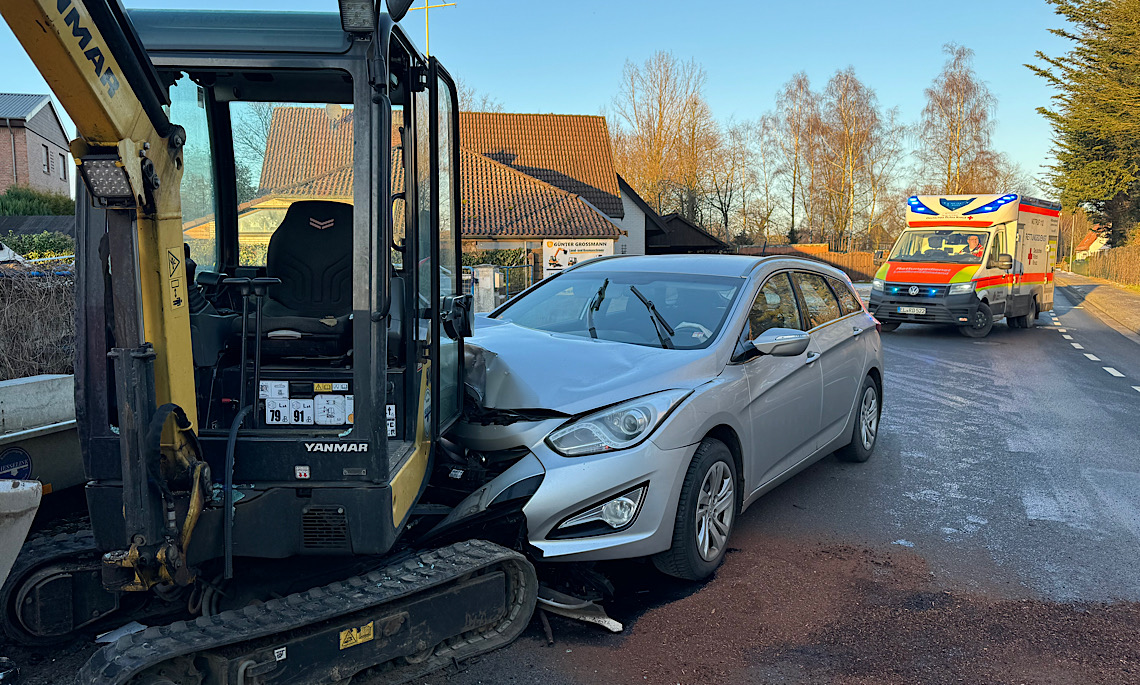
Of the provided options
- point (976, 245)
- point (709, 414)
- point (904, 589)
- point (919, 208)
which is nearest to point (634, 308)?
point (709, 414)

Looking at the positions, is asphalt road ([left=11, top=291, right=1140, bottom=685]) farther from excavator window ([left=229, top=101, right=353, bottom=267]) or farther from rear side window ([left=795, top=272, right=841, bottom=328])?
excavator window ([left=229, top=101, right=353, bottom=267])

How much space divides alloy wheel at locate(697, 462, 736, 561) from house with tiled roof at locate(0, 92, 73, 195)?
4687 centimetres

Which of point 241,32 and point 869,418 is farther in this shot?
point 869,418

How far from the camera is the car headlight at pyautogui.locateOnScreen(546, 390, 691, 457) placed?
4.14 m

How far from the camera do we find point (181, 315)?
296 centimetres

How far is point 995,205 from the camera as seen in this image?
718 inches

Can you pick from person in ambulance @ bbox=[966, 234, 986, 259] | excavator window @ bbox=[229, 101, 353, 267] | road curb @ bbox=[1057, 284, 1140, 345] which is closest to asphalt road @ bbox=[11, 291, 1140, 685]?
excavator window @ bbox=[229, 101, 353, 267]

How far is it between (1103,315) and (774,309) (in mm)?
24218

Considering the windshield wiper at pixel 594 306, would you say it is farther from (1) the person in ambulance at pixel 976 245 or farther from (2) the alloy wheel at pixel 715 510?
(1) the person in ambulance at pixel 976 245

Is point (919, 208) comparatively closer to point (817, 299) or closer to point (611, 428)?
point (817, 299)

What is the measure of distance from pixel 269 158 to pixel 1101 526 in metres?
5.51

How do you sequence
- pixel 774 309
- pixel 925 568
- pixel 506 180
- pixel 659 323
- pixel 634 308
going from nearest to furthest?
1. pixel 925 568
2. pixel 659 323
3. pixel 634 308
4. pixel 774 309
5. pixel 506 180

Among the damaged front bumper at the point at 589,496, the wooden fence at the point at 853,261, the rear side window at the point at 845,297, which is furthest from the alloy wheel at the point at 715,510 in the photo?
the wooden fence at the point at 853,261

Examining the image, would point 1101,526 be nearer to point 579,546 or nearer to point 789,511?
point 789,511
